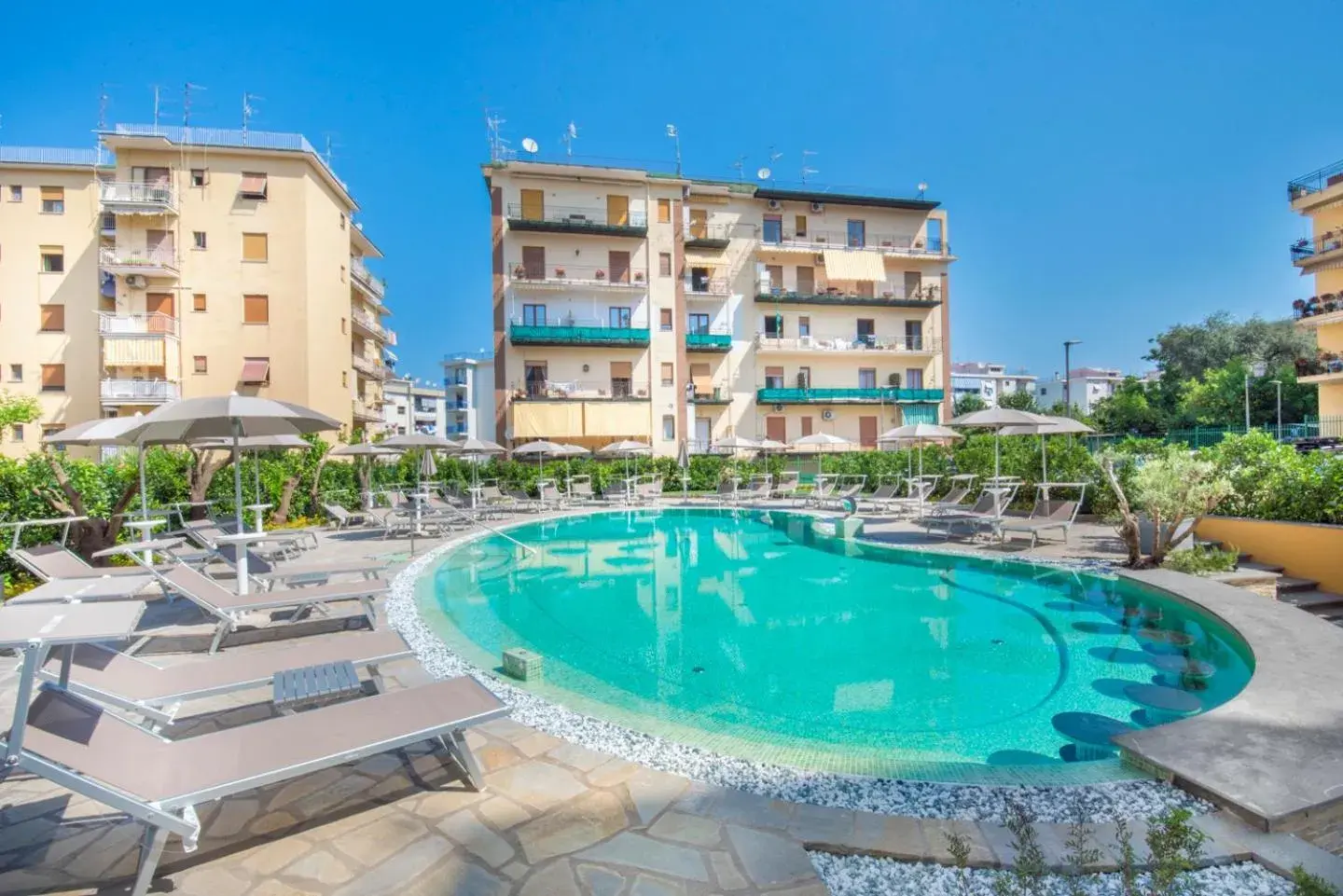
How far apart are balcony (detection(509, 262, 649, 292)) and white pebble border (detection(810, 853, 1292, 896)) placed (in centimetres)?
2858

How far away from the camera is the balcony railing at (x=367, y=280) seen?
3219cm

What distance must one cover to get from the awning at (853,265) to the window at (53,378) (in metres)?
35.1

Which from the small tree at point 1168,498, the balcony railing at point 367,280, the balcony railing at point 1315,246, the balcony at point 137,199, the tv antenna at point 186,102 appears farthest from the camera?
the balcony railing at point 367,280

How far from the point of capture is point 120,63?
82.3 feet

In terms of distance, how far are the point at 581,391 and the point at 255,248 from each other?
1499 cm

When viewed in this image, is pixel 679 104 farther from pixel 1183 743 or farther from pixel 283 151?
pixel 1183 743

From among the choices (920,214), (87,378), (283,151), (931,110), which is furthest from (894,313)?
(87,378)

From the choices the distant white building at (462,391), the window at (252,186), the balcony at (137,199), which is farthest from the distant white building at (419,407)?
the balcony at (137,199)

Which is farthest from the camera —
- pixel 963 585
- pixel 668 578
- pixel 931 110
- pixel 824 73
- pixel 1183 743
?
pixel 931 110

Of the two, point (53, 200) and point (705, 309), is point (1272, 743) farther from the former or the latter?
point (53, 200)

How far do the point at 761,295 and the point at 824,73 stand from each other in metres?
15.1

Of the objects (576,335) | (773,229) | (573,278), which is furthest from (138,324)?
(773,229)

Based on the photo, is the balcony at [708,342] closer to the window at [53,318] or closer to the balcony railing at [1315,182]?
the balcony railing at [1315,182]

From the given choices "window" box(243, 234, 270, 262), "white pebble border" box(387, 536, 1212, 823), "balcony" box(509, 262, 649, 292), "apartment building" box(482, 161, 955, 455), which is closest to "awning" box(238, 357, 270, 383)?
"window" box(243, 234, 270, 262)
